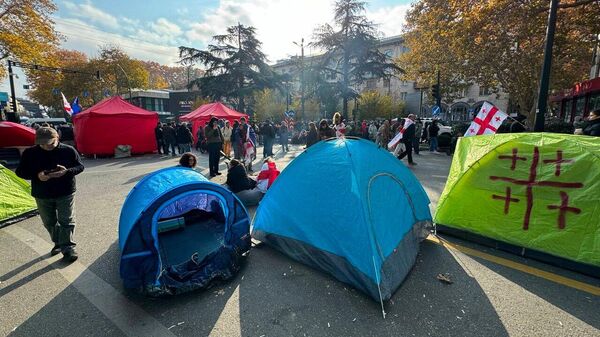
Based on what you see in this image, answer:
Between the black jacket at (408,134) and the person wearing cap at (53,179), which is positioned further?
the black jacket at (408,134)

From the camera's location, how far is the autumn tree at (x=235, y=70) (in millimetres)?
27984

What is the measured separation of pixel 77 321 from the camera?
2.77 meters

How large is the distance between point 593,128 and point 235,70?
26.8m

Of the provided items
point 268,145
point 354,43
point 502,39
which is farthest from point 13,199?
point 354,43

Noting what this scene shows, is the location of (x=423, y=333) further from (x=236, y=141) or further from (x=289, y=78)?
(x=289, y=78)

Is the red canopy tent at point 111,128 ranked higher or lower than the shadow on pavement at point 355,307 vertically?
higher

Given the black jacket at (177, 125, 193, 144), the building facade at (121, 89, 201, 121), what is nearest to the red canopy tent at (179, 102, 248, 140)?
the black jacket at (177, 125, 193, 144)

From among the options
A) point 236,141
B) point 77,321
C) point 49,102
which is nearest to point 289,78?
point 236,141

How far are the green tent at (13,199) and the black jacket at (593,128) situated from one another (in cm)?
1125

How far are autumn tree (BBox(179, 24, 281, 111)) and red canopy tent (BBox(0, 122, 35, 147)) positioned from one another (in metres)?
18.4

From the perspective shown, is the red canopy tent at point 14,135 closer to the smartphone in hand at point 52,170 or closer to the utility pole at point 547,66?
the smartphone in hand at point 52,170

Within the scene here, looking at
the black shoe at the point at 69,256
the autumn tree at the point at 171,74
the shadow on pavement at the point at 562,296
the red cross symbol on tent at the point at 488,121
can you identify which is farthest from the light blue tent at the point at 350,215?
the autumn tree at the point at 171,74

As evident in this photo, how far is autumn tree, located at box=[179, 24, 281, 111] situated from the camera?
28.0 metres

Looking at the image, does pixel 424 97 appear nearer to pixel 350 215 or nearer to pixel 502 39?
pixel 502 39
